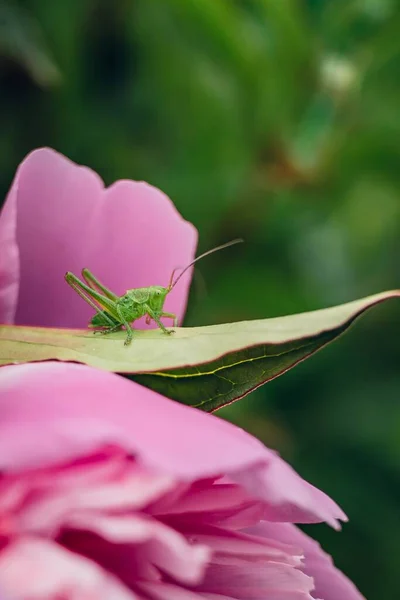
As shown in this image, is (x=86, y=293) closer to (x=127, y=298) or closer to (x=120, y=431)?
(x=127, y=298)

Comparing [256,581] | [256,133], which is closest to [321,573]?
[256,581]

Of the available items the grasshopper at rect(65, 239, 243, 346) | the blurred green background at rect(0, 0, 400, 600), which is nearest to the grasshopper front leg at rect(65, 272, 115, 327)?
the grasshopper at rect(65, 239, 243, 346)

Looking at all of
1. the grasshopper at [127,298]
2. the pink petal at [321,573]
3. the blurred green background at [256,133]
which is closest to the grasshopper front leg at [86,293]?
the grasshopper at [127,298]

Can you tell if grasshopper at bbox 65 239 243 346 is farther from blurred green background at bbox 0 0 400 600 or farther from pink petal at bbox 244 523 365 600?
blurred green background at bbox 0 0 400 600

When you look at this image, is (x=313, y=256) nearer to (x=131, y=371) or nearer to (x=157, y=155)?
(x=157, y=155)

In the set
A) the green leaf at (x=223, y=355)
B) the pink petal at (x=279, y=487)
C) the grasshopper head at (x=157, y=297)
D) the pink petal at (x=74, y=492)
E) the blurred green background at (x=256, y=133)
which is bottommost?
the pink petal at (x=74, y=492)

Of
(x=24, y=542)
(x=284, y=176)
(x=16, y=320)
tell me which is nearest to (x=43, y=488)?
(x=24, y=542)

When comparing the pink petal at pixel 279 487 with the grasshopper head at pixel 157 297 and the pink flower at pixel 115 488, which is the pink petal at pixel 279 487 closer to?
the pink flower at pixel 115 488
